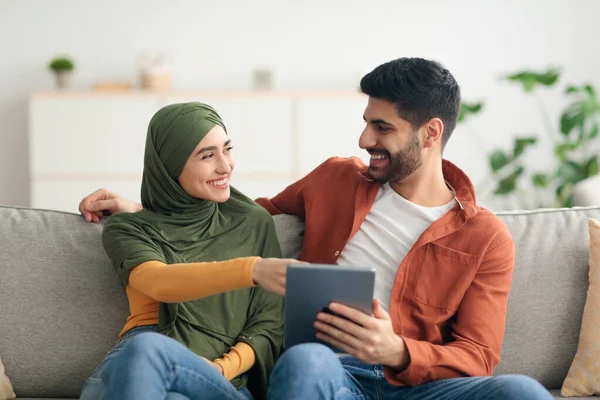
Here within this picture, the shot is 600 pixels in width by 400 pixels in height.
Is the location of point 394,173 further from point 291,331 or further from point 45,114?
point 45,114

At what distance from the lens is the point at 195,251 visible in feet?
7.46

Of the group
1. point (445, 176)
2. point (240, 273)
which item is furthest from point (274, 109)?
point (240, 273)

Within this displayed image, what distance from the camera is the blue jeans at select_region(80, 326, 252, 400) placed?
1.82 meters

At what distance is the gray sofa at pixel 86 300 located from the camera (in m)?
2.34

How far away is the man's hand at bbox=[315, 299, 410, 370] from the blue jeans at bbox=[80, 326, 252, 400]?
27 cm

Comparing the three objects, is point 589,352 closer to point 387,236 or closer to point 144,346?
point 387,236

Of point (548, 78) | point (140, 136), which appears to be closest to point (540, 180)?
point (548, 78)

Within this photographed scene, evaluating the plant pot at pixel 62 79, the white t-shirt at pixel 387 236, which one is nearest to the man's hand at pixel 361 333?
the white t-shirt at pixel 387 236

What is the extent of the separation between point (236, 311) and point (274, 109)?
3.29 m

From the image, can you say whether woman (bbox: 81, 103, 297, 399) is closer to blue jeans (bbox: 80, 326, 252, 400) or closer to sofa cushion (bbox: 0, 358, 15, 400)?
blue jeans (bbox: 80, 326, 252, 400)

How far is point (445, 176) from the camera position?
2455 mm

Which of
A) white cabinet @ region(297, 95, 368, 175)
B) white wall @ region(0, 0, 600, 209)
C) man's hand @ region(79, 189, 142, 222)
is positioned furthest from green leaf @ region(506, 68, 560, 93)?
man's hand @ region(79, 189, 142, 222)

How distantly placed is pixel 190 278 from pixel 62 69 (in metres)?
3.86

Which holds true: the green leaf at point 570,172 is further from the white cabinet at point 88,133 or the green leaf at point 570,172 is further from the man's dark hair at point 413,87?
the man's dark hair at point 413,87
